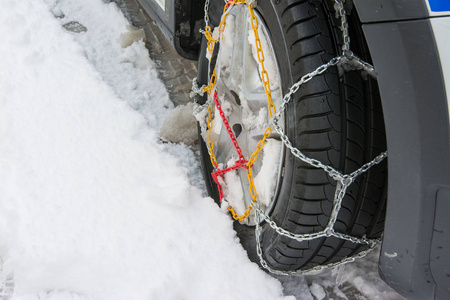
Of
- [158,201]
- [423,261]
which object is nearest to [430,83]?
[423,261]

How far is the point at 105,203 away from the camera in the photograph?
1.71 m

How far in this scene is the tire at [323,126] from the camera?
3.71 feet

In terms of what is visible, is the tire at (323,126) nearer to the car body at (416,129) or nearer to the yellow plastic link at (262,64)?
the yellow plastic link at (262,64)

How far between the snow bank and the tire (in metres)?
0.43

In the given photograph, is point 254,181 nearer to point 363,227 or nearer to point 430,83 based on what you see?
point 363,227

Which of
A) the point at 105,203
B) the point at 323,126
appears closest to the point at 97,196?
the point at 105,203

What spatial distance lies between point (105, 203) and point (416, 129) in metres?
1.22

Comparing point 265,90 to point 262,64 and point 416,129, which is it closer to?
point 262,64

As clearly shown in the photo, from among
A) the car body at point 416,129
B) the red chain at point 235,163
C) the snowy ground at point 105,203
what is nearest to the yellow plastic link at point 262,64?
the red chain at point 235,163

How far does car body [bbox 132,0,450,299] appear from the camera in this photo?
2.81ft

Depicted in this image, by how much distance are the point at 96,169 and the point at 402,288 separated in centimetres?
127

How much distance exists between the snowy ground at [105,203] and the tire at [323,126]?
367 mm

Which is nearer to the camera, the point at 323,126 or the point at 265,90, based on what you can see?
the point at 323,126

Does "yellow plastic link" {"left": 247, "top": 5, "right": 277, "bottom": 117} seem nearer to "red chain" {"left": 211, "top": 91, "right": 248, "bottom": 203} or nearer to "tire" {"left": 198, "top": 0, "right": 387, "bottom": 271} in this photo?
"tire" {"left": 198, "top": 0, "right": 387, "bottom": 271}
